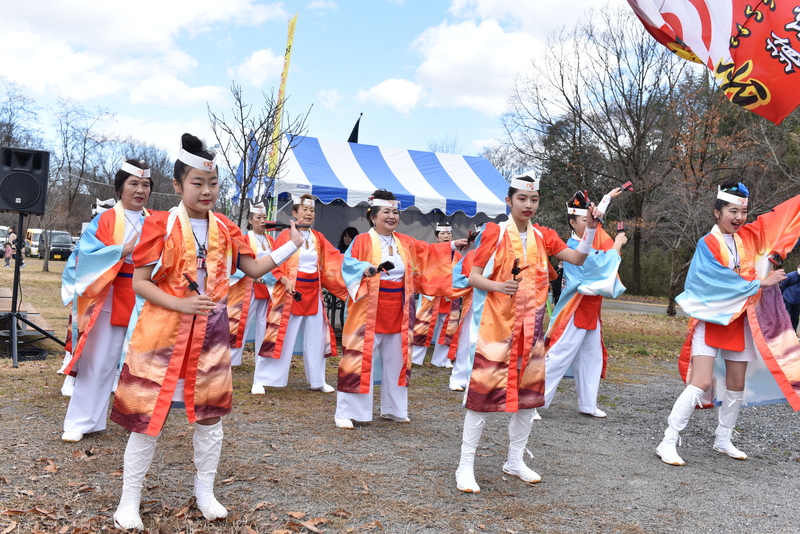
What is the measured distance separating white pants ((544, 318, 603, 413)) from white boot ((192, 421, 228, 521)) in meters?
3.35

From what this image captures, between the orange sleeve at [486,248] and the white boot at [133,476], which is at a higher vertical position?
the orange sleeve at [486,248]

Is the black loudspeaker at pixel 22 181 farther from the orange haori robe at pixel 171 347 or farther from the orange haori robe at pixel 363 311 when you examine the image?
the orange haori robe at pixel 171 347

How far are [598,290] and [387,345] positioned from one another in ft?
6.24

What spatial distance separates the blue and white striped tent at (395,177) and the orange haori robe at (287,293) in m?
4.26

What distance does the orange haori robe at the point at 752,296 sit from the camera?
13.7ft

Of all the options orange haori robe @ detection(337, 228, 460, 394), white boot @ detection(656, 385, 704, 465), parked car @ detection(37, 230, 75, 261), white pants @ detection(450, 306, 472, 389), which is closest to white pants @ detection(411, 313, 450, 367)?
white pants @ detection(450, 306, 472, 389)

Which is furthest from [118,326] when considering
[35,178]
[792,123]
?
[792,123]

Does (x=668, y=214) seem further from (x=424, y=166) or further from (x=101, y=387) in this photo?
(x=101, y=387)

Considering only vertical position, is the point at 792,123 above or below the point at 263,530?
above

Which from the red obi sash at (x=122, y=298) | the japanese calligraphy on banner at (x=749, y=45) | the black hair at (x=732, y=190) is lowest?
the red obi sash at (x=122, y=298)

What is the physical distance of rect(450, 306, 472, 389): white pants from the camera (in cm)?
699

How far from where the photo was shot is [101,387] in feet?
14.8

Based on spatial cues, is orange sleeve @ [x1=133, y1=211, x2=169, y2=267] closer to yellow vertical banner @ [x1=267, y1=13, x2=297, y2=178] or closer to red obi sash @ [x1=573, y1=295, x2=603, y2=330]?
red obi sash @ [x1=573, y1=295, x2=603, y2=330]

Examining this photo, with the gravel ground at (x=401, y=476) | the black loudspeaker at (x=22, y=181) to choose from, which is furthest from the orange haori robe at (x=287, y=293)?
the black loudspeaker at (x=22, y=181)
